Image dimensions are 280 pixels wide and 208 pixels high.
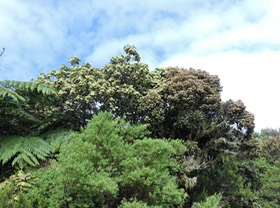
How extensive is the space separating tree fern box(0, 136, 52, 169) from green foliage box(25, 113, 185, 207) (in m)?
2.14

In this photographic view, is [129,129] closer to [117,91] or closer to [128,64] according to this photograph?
[117,91]

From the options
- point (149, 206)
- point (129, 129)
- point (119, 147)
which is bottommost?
point (149, 206)

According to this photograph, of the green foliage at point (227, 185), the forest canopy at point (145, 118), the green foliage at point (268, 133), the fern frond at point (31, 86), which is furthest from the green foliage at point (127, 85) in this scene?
the green foliage at point (268, 133)

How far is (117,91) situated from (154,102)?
1.22 meters

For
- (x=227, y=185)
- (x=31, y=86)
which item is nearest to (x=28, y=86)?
(x=31, y=86)

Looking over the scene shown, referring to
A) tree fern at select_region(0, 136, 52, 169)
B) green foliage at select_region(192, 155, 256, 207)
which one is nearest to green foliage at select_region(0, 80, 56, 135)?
tree fern at select_region(0, 136, 52, 169)

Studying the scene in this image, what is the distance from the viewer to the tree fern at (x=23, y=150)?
9422 millimetres

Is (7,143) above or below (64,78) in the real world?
below

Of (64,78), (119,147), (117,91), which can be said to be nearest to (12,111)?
(64,78)

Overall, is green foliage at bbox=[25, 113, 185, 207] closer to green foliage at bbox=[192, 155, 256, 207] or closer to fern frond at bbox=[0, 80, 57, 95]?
fern frond at bbox=[0, 80, 57, 95]

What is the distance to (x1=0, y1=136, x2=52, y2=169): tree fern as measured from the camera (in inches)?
371

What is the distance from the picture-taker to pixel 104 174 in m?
6.60

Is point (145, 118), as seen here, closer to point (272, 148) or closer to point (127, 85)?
point (127, 85)

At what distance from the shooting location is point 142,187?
283 inches
